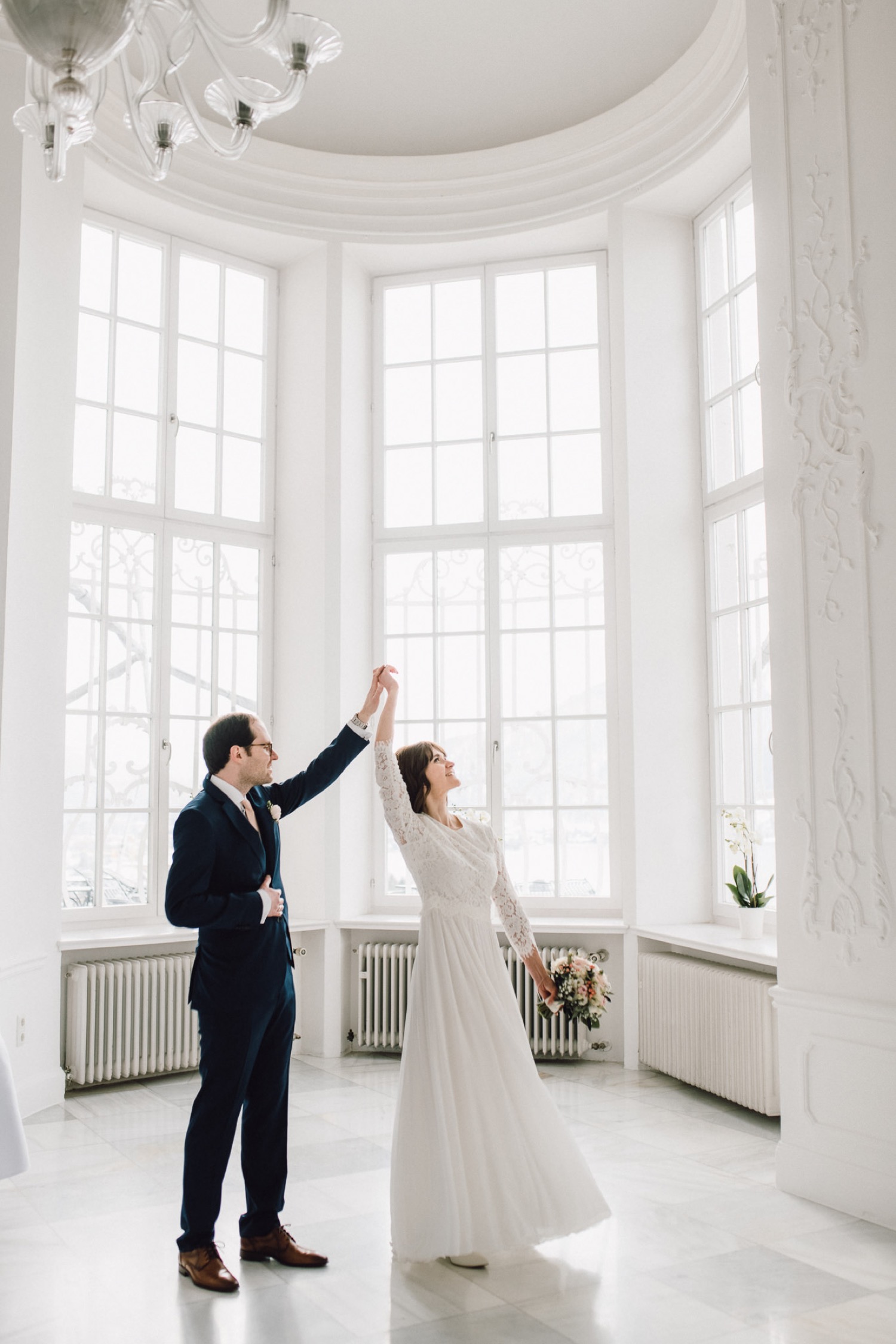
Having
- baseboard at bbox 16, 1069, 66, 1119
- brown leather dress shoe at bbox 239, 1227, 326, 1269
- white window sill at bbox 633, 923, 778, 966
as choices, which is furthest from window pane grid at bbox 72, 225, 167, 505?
brown leather dress shoe at bbox 239, 1227, 326, 1269

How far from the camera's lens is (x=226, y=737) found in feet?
10.4

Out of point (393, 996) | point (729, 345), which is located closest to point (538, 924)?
point (393, 996)

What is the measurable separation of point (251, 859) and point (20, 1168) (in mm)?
1017

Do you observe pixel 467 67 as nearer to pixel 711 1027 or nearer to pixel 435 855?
pixel 435 855

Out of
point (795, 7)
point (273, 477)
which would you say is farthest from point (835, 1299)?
point (273, 477)

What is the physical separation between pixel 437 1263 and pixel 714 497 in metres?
3.90

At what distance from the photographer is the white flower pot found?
4.92 m

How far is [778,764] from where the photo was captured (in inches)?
152

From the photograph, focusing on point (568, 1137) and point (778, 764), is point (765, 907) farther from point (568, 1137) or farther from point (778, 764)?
point (568, 1137)

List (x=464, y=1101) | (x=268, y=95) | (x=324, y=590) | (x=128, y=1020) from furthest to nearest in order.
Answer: (x=324, y=590) < (x=128, y=1020) < (x=464, y=1101) < (x=268, y=95)

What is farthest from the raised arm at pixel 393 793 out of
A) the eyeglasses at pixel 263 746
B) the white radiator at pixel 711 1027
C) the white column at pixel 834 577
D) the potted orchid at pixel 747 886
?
the potted orchid at pixel 747 886

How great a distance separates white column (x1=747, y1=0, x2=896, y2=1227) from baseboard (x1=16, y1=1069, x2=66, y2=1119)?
10.1 ft

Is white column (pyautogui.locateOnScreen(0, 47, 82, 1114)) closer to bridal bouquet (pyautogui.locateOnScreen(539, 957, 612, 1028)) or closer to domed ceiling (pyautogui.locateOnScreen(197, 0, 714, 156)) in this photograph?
domed ceiling (pyautogui.locateOnScreen(197, 0, 714, 156))

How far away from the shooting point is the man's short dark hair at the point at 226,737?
3170 mm
